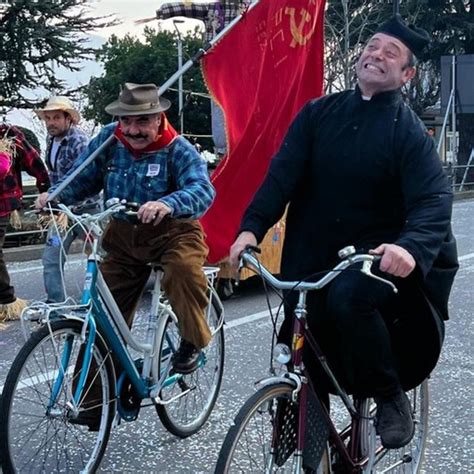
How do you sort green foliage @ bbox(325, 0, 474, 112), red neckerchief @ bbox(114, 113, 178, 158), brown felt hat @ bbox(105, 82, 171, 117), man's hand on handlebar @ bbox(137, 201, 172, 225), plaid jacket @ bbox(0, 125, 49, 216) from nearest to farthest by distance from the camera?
man's hand on handlebar @ bbox(137, 201, 172, 225) < brown felt hat @ bbox(105, 82, 171, 117) < red neckerchief @ bbox(114, 113, 178, 158) < plaid jacket @ bbox(0, 125, 49, 216) < green foliage @ bbox(325, 0, 474, 112)

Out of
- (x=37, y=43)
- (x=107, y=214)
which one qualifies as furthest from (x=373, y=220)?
(x=37, y=43)

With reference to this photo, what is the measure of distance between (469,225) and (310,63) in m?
8.54

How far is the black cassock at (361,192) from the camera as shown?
3066mm

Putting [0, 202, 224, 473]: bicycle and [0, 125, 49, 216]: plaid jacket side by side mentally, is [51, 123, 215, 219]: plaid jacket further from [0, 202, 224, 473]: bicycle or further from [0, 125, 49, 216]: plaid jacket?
[0, 125, 49, 216]: plaid jacket

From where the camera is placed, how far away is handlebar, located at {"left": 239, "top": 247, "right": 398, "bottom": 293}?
2648 millimetres

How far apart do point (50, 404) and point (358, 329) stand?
1.40 meters

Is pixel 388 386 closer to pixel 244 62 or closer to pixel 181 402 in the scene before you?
pixel 181 402

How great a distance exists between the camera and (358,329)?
296 centimetres

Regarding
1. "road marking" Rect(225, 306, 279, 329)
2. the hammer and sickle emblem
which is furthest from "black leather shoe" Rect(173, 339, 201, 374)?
the hammer and sickle emblem

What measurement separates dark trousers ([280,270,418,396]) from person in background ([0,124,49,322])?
171 inches

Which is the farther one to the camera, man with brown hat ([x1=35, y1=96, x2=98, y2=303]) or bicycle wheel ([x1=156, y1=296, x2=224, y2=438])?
man with brown hat ([x1=35, y1=96, x2=98, y2=303])

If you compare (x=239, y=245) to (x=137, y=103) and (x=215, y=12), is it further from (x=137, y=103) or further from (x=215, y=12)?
(x=215, y=12)

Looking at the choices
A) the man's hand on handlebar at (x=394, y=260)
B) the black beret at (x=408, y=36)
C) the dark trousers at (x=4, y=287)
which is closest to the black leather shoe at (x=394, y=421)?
the man's hand on handlebar at (x=394, y=260)

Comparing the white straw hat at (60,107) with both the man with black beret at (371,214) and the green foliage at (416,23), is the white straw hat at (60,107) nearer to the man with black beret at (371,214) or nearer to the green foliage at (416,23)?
the man with black beret at (371,214)
